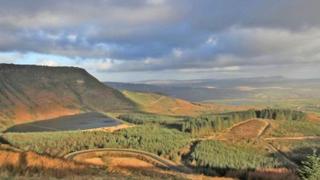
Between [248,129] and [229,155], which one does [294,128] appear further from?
[229,155]

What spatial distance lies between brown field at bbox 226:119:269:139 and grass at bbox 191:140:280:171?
16.0 meters

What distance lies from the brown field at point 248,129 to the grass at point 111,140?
15.5 m

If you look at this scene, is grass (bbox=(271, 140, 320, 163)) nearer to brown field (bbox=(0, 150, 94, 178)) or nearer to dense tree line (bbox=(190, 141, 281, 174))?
dense tree line (bbox=(190, 141, 281, 174))

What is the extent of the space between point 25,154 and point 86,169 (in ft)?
10.9

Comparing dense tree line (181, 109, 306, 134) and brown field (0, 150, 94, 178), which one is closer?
brown field (0, 150, 94, 178)

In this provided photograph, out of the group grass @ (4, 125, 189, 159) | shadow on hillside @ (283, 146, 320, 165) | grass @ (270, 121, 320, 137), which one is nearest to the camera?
shadow on hillside @ (283, 146, 320, 165)

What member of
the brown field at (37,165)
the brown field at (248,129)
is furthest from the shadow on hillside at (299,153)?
the brown field at (37,165)

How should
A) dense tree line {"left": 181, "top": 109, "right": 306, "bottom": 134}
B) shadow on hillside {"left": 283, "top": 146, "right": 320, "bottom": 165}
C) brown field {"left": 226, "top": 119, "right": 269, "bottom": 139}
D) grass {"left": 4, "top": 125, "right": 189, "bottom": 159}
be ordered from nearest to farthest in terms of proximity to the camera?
shadow on hillside {"left": 283, "top": 146, "right": 320, "bottom": 165}
grass {"left": 4, "top": 125, "right": 189, "bottom": 159}
brown field {"left": 226, "top": 119, "right": 269, "bottom": 139}
dense tree line {"left": 181, "top": 109, "right": 306, "bottom": 134}

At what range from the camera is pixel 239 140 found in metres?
143

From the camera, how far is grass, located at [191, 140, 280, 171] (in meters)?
112

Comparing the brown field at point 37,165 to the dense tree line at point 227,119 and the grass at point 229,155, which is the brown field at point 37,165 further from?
the dense tree line at point 227,119

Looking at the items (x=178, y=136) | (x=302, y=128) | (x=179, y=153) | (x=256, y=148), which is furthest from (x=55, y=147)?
(x=302, y=128)

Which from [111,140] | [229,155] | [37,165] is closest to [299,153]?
[229,155]

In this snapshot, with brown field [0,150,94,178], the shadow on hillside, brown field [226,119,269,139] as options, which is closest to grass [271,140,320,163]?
the shadow on hillside
